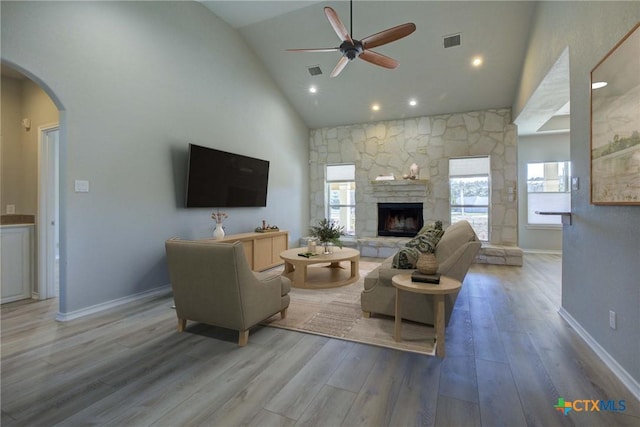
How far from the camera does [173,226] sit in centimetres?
417

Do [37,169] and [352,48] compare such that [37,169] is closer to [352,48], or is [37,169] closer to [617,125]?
[352,48]

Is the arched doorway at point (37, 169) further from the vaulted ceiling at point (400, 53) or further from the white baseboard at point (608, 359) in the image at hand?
the white baseboard at point (608, 359)

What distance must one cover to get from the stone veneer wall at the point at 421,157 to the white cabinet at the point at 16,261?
529 centimetres

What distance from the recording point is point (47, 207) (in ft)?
12.4

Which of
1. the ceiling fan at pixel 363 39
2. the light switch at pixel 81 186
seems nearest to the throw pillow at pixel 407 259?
the ceiling fan at pixel 363 39

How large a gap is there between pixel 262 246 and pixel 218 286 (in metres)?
2.79

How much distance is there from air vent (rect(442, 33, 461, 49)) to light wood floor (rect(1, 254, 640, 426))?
4281 millimetres

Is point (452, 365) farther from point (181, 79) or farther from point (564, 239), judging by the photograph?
point (181, 79)

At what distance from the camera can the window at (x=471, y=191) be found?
20.6ft

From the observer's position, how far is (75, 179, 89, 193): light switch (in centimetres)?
309

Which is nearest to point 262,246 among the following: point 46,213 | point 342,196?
point 46,213

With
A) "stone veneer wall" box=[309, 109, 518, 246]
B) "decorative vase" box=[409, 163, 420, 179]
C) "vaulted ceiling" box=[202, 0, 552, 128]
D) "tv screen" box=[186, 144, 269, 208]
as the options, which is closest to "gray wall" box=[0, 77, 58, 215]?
"tv screen" box=[186, 144, 269, 208]

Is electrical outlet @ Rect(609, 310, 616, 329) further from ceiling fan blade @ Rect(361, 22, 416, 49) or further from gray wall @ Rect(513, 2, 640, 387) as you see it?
ceiling fan blade @ Rect(361, 22, 416, 49)

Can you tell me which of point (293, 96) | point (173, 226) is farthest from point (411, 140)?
point (173, 226)
